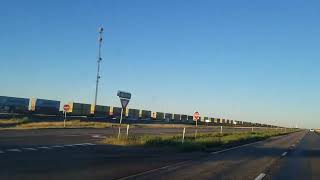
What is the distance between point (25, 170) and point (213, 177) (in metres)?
5.28

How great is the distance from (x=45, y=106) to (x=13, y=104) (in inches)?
292

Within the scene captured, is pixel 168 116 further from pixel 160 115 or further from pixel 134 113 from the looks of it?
pixel 134 113

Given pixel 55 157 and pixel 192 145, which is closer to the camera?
pixel 55 157

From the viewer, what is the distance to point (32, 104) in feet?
315

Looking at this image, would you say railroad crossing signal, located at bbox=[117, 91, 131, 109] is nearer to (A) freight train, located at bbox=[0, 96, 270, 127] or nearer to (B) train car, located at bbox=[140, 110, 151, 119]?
(A) freight train, located at bbox=[0, 96, 270, 127]

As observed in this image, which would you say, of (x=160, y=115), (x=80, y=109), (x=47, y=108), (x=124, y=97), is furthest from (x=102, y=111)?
(x=124, y=97)

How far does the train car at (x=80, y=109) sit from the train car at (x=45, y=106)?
9.81ft

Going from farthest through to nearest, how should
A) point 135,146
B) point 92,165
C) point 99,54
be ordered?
1. point 99,54
2. point 135,146
3. point 92,165

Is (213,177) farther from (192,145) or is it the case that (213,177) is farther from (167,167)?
(192,145)

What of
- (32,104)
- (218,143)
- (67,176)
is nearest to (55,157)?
(67,176)

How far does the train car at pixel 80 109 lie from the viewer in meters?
99.3

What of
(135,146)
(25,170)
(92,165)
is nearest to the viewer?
(25,170)

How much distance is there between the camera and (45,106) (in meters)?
98.6

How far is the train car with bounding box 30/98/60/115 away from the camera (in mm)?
96062
